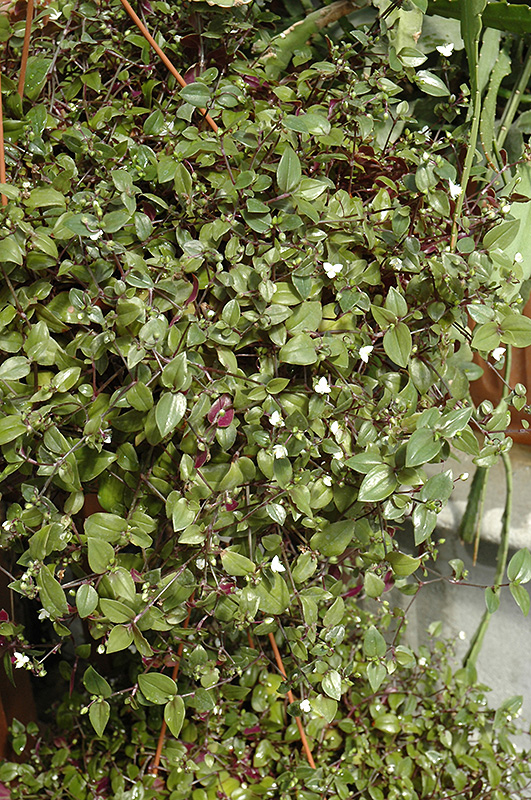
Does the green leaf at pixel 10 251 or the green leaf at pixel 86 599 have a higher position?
the green leaf at pixel 10 251

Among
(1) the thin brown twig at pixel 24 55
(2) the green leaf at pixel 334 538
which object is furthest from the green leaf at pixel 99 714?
(1) the thin brown twig at pixel 24 55

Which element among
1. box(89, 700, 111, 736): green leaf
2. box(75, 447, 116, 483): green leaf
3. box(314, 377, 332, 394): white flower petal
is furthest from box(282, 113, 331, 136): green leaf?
box(89, 700, 111, 736): green leaf

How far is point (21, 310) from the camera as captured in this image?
55 cm

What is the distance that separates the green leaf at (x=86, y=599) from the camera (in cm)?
51

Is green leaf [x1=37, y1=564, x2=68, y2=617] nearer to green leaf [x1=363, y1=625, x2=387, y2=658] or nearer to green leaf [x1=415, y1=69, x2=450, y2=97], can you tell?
green leaf [x1=363, y1=625, x2=387, y2=658]

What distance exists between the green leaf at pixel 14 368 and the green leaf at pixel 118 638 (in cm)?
22

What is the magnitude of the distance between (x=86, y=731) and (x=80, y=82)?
0.84 meters

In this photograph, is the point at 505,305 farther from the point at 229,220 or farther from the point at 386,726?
the point at 386,726

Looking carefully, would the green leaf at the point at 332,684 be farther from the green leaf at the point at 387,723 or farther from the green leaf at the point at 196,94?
the green leaf at the point at 196,94

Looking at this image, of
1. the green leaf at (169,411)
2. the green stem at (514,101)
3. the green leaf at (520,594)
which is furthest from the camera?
the green stem at (514,101)

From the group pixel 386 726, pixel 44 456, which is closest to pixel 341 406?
pixel 44 456

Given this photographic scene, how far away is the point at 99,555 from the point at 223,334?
205 millimetres

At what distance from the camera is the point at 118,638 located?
52 centimetres

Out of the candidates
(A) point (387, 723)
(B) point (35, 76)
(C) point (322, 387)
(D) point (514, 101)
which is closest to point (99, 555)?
(C) point (322, 387)
